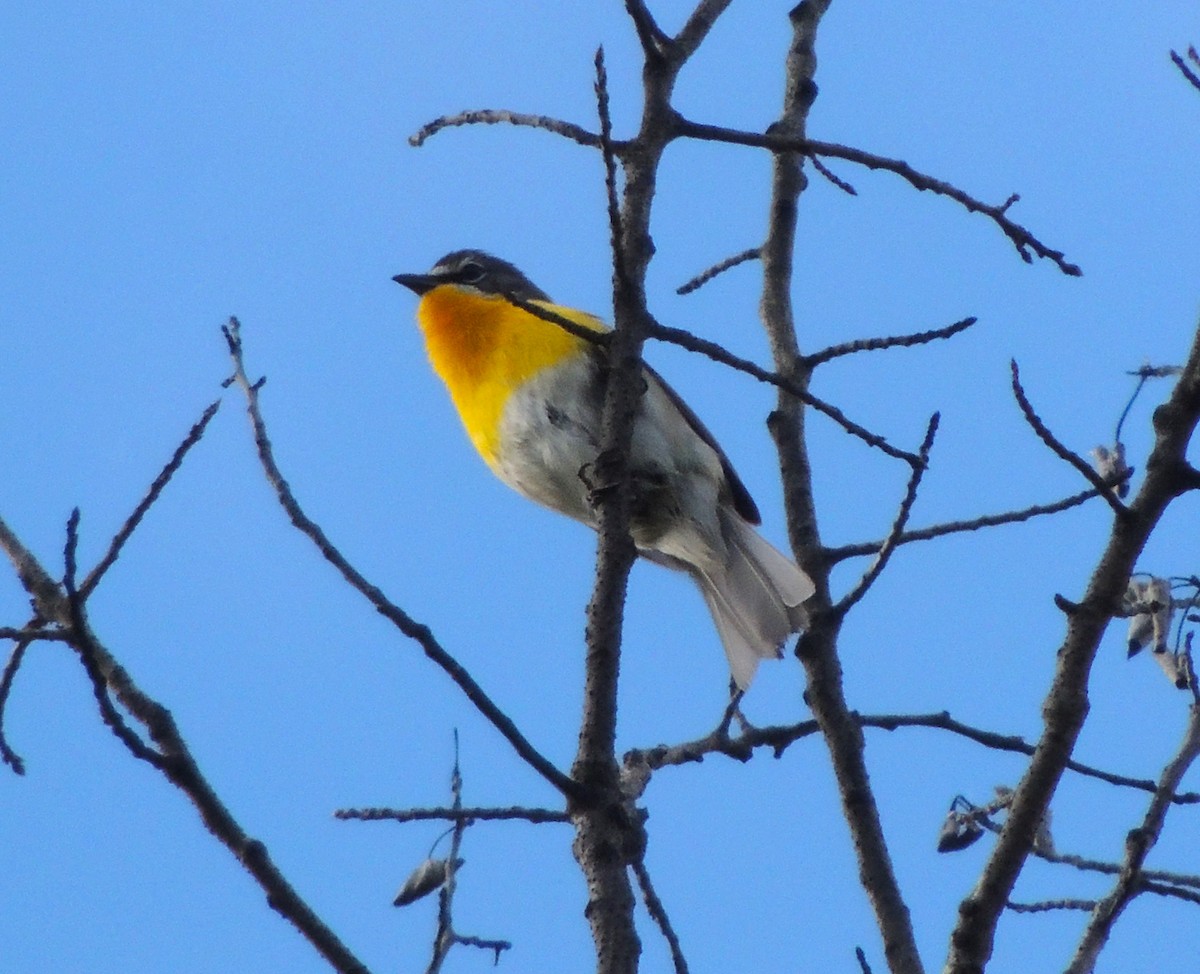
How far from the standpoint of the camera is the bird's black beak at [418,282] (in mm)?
7289

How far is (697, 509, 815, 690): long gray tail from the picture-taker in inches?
218

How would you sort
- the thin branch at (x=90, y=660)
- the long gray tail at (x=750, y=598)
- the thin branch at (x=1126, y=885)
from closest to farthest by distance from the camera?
the thin branch at (x=90, y=660), the thin branch at (x=1126, y=885), the long gray tail at (x=750, y=598)

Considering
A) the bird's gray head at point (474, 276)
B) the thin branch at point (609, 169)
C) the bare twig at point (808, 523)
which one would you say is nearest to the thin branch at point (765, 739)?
the bare twig at point (808, 523)

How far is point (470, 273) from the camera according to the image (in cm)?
735

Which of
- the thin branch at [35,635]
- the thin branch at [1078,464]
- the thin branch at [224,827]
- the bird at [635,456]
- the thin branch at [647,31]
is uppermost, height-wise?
the bird at [635,456]

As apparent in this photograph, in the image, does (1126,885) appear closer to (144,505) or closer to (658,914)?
(658,914)

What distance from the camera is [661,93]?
3482mm

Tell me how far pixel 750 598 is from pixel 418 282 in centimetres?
245

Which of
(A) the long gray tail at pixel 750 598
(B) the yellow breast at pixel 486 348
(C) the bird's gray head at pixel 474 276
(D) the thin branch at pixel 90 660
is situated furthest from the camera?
(C) the bird's gray head at pixel 474 276

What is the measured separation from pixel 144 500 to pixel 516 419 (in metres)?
3.28

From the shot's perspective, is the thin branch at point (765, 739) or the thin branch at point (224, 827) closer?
the thin branch at point (224, 827)

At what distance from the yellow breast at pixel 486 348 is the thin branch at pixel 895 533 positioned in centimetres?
236

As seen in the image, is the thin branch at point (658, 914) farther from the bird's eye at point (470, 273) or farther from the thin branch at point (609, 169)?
the bird's eye at point (470, 273)

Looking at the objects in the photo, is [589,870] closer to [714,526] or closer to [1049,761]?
[1049,761]
